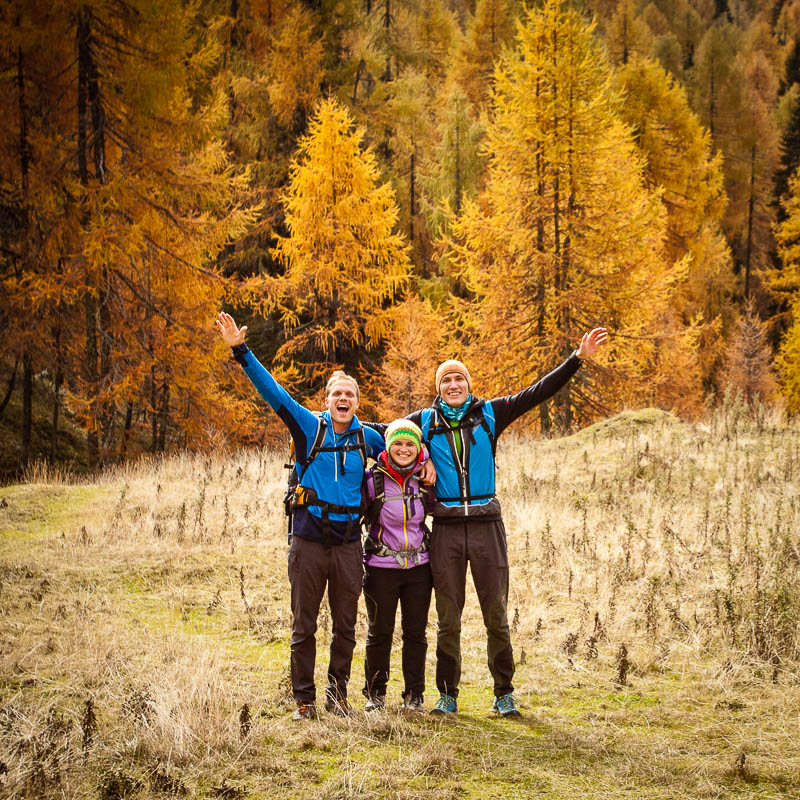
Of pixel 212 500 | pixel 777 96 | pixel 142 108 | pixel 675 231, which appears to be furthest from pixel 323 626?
pixel 777 96

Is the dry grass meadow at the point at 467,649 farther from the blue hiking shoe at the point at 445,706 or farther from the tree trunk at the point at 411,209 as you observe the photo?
the tree trunk at the point at 411,209

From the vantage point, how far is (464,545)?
15.1 feet

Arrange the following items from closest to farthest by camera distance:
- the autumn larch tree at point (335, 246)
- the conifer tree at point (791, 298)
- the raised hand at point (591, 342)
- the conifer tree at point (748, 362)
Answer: the raised hand at point (591, 342)
the autumn larch tree at point (335, 246)
the conifer tree at point (791, 298)
the conifer tree at point (748, 362)

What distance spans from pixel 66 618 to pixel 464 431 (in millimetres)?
3884

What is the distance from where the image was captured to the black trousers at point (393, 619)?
4555 mm

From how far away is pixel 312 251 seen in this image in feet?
67.3

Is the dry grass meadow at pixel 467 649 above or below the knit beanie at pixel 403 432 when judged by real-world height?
below


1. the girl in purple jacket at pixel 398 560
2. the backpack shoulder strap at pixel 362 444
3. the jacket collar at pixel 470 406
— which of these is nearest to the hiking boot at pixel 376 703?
the girl in purple jacket at pixel 398 560

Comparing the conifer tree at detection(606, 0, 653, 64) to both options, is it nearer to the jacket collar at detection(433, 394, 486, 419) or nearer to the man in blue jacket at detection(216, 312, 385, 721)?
the jacket collar at detection(433, 394, 486, 419)

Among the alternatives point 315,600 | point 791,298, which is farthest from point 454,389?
point 791,298

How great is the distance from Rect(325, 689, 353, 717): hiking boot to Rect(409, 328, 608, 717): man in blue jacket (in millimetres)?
536

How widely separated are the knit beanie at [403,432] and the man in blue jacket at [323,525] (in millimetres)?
231

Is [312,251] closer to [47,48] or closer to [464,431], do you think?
[47,48]

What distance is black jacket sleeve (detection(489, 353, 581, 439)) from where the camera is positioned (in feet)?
15.9
